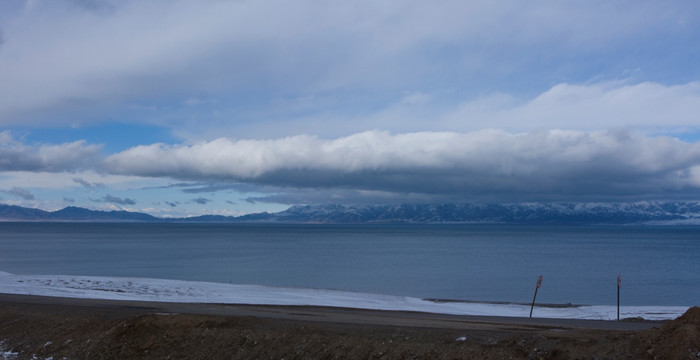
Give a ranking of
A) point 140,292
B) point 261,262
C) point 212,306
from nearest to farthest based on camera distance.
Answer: point 212,306, point 140,292, point 261,262

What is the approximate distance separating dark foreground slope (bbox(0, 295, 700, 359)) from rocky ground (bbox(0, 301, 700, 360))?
3 centimetres

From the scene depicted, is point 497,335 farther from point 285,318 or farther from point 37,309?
point 37,309

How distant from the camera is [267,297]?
32469 mm

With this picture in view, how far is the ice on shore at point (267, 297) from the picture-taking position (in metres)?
28.6

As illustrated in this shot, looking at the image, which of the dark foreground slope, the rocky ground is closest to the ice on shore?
the dark foreground slope

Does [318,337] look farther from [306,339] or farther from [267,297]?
[267,297]

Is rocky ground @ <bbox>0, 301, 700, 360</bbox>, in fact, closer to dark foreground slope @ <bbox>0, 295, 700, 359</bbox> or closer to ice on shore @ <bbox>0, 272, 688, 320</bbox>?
dark foreground slope @ <bbox>0, 295, 700, 359</bbox>

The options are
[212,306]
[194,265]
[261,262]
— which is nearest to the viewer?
[212,306]

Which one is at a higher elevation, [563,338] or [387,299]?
[563,338]

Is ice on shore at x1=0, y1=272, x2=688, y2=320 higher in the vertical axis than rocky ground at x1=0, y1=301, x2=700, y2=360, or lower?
lower

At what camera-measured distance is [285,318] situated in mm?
21359

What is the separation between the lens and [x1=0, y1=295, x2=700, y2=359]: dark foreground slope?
49.0 feet

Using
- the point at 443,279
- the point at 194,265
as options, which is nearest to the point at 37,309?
the point at 443,279

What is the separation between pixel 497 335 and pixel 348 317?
7.06 m
